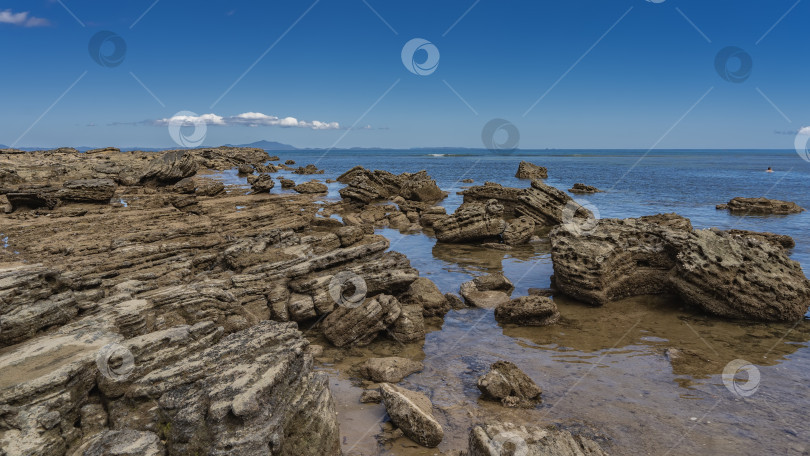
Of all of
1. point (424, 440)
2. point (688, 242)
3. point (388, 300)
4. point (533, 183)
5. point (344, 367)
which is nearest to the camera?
point (424, 440)

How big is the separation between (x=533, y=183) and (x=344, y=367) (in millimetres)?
23471

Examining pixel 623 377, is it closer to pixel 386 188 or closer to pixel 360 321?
pixel 360 321

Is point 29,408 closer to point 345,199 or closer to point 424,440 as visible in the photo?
point 424,440

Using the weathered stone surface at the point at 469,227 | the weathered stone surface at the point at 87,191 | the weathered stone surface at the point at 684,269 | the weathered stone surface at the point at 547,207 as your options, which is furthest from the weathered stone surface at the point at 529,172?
the weathered stone surface at the point at 87,191

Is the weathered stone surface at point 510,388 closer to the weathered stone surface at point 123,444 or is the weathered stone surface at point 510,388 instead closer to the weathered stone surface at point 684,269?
the weathered stone surface at point 123,444

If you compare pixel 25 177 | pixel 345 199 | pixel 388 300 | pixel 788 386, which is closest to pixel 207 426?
pixel 388 300

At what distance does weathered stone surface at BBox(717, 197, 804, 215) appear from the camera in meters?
32.7

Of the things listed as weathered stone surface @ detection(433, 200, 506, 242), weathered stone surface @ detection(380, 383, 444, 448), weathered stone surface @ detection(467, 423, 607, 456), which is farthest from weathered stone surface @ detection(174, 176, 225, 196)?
weathered stone surface @ detection(467, 423, 607, 456)

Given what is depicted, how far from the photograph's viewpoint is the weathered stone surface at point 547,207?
2859 cm

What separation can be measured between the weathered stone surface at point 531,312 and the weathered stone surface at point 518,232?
34.8ft

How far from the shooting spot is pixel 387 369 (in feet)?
31.4

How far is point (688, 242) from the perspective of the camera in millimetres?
14195

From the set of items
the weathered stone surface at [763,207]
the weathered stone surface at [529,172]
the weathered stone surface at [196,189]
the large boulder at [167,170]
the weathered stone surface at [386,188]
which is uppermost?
the large boulder at [167,170]

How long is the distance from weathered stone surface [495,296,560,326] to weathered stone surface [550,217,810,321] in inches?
84.5
